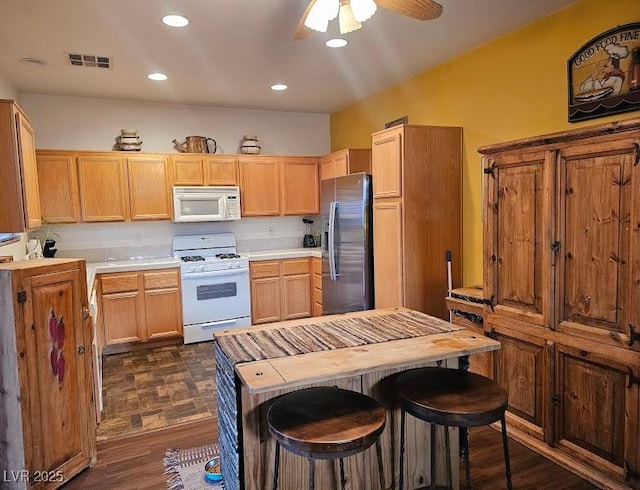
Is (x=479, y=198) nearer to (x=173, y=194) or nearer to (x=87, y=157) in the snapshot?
(x=173, y=194)

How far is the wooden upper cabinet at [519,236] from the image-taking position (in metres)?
2.55

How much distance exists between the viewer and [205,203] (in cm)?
521

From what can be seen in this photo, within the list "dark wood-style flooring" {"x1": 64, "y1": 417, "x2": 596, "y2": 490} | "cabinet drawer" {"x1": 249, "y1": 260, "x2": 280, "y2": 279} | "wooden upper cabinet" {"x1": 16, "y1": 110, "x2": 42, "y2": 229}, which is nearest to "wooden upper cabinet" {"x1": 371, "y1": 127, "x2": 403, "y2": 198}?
"cabinet drawer" {"x1": 249, "y1": 260, "x2": 280, "y2": 279}

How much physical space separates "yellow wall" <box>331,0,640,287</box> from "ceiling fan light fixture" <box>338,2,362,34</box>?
3.56 ft

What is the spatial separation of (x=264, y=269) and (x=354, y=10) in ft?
12.0

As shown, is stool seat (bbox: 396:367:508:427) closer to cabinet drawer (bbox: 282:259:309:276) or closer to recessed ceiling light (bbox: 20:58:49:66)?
cabinet drawer (bbox: 282:259:309:276)

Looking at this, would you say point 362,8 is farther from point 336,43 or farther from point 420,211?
point 420,211

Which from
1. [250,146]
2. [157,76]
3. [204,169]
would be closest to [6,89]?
[157,76]

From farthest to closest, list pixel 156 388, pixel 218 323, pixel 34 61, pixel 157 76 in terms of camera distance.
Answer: pixel 218 323, pixel 157 76, pixel 156 388, pixel 34 61

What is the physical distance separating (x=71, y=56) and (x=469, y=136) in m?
3.28

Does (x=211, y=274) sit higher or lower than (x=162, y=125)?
lower

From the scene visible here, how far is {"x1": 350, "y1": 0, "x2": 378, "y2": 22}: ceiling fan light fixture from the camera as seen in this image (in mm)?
2029

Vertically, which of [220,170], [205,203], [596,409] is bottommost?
[596,409]

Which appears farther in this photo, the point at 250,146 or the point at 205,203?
the point at 250,146
